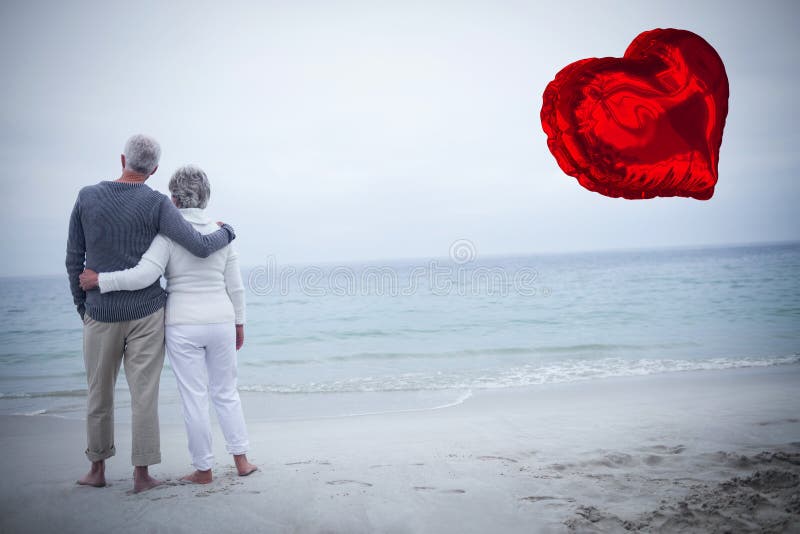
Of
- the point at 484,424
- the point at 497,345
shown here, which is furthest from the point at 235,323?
the point at 497,345

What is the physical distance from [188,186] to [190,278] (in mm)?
531

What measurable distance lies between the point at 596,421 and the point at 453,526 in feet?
9.21

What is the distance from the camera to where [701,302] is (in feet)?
61.4

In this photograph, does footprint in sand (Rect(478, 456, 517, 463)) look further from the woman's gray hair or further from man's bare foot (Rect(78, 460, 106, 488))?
the woman's gray hair

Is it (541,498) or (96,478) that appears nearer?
(541,498)

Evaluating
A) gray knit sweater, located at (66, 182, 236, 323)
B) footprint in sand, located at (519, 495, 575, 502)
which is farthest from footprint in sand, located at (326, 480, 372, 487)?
gray knit sweater, located at (66, 182, 236, 323)

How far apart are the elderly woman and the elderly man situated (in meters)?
0.08

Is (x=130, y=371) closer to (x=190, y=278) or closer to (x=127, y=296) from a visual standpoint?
(x=127, y=296)

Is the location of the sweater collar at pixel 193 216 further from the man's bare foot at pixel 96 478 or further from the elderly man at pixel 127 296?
the man's bare foot at pixel 96 478

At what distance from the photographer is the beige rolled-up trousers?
269 centimetres

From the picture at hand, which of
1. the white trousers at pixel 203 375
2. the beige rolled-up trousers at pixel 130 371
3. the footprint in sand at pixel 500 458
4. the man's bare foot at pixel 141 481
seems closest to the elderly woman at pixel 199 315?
the white trousers at pixel 203 375

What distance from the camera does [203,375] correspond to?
288 centimetres

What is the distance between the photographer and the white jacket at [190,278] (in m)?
2.64

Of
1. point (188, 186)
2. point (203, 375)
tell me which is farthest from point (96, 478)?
point (188, 186)
